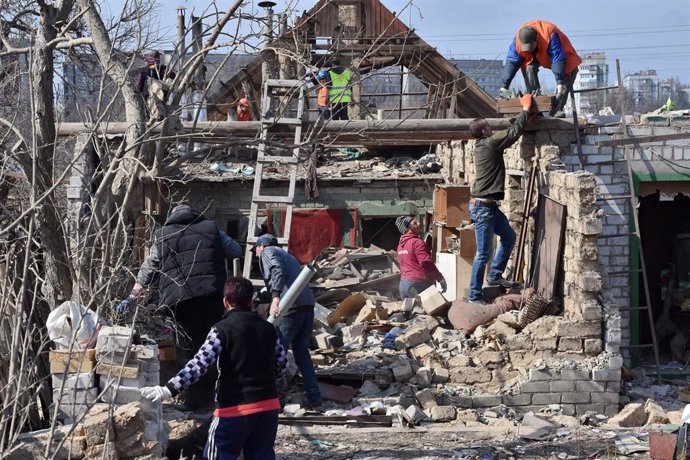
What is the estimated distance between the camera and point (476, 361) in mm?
10000

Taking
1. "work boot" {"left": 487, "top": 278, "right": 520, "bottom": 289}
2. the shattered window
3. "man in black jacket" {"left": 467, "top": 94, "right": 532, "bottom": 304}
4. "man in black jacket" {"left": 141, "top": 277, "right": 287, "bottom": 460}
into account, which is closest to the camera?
"man in black jacket" {"left": 141, "top": 277, "right": 287, "bottom": 460}

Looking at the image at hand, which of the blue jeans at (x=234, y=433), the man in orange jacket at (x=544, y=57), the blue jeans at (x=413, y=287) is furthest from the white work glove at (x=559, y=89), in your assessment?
the blue jeans at (x=234, y=433)

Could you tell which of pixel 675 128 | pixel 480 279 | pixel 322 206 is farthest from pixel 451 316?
pixel 322 206

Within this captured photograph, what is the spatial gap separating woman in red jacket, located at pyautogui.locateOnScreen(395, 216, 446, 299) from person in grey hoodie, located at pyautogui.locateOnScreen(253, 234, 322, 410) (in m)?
3.59

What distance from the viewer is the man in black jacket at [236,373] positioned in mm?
6047

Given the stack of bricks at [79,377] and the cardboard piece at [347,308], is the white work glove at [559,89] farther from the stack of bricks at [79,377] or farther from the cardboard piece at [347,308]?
the stack of bricks at [79,377]

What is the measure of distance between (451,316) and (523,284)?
1.20 m

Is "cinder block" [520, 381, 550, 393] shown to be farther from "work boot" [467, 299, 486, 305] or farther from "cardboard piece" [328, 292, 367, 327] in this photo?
"cardboard piece" [328, 292, 367, 327]

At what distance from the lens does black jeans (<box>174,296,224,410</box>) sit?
28.1 feet

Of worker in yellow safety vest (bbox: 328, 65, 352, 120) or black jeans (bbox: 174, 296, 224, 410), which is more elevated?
worker in yellow safety vest (bbox: 328, 65, 352, 120)

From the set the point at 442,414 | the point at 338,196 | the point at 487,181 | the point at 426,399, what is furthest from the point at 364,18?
the point at 442,414

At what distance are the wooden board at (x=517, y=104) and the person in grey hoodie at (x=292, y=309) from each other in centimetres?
372

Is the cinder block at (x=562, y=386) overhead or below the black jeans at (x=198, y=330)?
below

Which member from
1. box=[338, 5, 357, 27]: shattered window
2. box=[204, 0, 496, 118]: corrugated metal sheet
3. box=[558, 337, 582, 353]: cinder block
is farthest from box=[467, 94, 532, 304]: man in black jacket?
box=[338, 5, 357, 27]: shattered window
